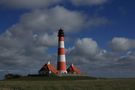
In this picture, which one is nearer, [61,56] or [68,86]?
[68,86]

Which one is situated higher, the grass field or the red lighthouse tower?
the red lighthouse tower

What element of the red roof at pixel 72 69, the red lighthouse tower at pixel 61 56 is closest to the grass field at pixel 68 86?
the red lighthouse tower at pixel 61 56

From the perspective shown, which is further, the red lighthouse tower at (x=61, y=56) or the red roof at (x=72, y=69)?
the red roof at (x=72, y=69)

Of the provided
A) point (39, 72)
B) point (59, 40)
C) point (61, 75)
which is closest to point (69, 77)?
point (61, 75)

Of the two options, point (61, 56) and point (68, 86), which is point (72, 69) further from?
point (68, 86)

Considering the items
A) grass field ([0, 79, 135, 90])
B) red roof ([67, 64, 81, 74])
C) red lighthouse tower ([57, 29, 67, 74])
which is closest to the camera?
grass field ([0, 79, 135, 90])

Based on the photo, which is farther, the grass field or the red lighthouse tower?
the red lighthouse tower

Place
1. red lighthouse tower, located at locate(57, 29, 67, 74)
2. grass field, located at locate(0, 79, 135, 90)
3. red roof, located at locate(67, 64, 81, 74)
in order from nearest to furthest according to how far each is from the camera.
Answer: grass field, located at locate(0, 79, 135, 90), red lighthouse tower, located at locate(57, 29, 67, 74), red roof, located at locate(67, 64, 81, 74)

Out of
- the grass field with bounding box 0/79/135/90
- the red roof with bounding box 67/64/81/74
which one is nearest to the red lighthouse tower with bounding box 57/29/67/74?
the red roof with bounding box 67/64/81/74

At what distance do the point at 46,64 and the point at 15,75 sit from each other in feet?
29.7

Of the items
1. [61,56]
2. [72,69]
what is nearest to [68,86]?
[61,56]

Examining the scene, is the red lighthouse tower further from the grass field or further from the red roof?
the grass field

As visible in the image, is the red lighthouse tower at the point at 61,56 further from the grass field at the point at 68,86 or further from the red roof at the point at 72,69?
the grass field at the point at 68,86

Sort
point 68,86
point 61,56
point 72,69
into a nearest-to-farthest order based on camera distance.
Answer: point 68,86 → point 61,56 → point 72,69
